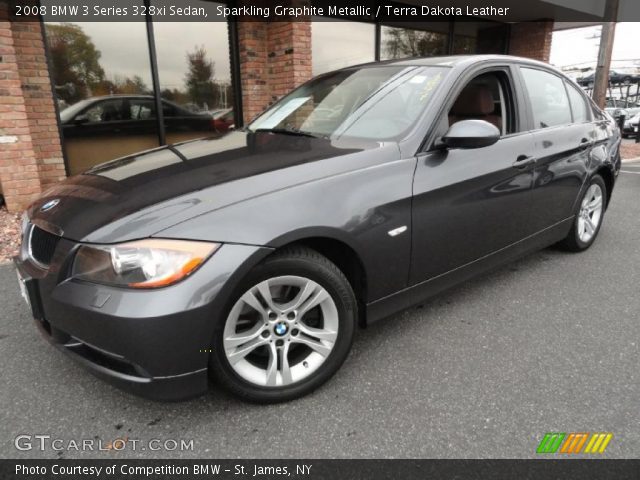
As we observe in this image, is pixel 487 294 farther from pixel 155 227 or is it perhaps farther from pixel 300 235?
pixel 155 227

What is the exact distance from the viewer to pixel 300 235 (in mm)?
1993

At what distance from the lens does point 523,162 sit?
9.91 feet

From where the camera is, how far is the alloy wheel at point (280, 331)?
196 cm

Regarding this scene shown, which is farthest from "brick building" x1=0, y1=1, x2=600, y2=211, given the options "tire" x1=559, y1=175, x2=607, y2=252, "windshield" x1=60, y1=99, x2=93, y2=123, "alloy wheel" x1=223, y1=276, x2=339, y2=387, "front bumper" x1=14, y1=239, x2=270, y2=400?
"tire" x1=559, y1=175, x2=607, y2=252

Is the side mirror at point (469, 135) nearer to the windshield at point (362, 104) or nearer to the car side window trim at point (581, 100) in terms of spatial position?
the windshield at point (362, 104)

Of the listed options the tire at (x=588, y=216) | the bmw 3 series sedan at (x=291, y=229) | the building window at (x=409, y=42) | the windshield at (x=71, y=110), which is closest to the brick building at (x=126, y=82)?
the windshield at (x=71, y=110)

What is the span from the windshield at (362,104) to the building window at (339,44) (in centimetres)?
542

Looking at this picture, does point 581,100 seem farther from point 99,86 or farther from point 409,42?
point 409,42

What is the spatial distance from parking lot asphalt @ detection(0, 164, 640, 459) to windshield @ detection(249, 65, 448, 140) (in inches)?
47.5

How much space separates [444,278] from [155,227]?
1.65 metres

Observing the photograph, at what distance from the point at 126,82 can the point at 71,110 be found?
0.85 metres

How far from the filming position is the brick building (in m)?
5.16

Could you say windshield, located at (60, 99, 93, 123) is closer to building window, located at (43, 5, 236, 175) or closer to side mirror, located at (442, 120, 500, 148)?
building window, located at (43, 5, 236, 175)
